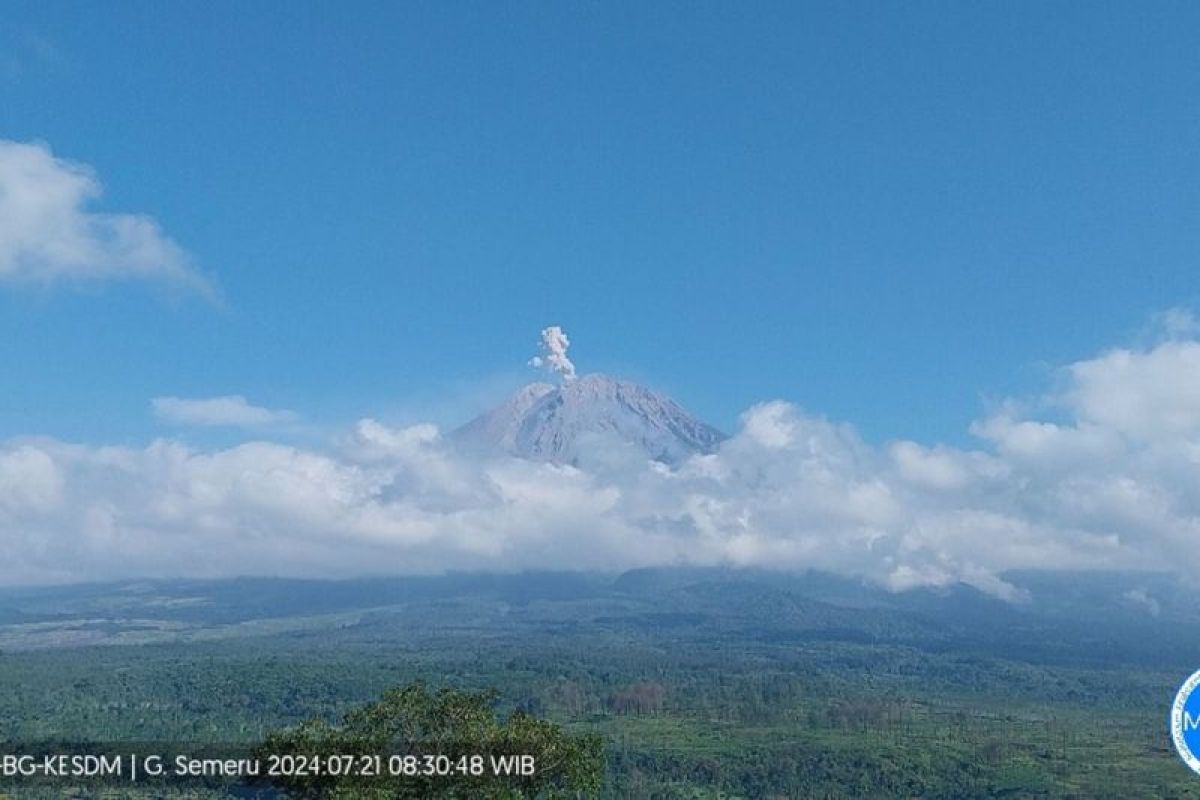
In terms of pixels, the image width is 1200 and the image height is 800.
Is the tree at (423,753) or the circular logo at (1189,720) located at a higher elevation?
the circular logo at (1189,720)

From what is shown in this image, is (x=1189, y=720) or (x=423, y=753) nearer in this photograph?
(x=1189, y=720)

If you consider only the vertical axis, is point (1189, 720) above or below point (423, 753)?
above

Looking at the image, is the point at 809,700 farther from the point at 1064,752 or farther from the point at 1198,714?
the point at 1198,714

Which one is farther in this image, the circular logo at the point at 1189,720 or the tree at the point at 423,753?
the tree at the point at 423,753

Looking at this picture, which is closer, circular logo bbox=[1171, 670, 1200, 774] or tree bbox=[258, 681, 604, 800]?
circular logo bbox=[1171, 670, 1200, 774]

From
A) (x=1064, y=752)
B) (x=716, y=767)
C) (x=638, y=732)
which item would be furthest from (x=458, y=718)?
(x=1064, y=752)
